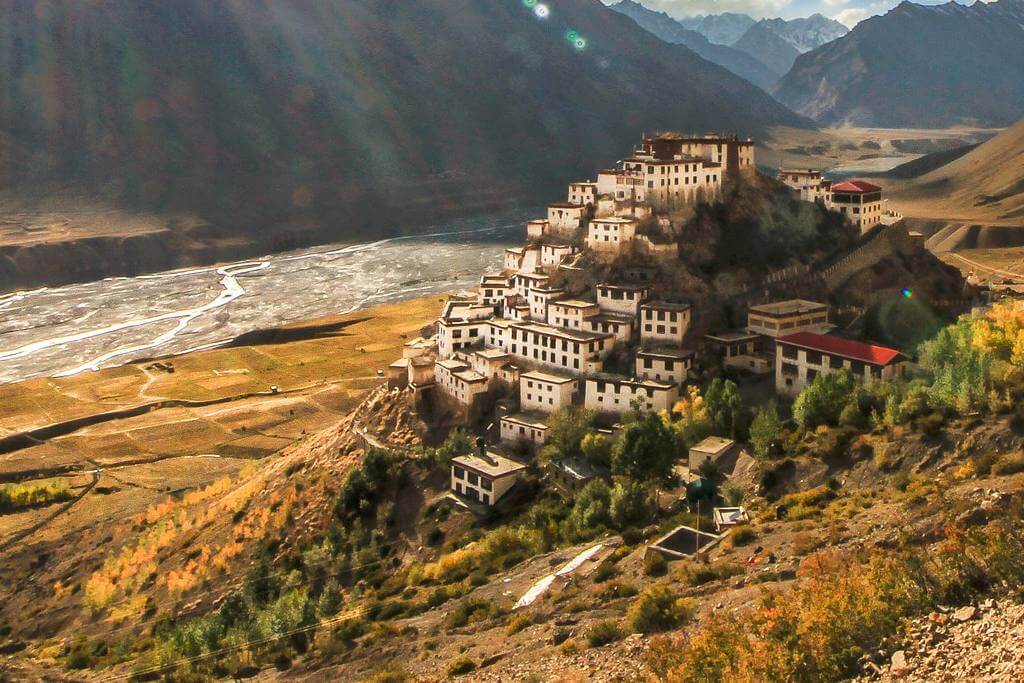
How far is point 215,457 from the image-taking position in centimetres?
5291

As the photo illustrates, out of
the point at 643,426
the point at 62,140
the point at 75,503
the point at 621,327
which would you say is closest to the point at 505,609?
the point at 643,426

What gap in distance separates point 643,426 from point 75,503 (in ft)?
96.2

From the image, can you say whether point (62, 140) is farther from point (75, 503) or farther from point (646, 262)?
point (646, 262)

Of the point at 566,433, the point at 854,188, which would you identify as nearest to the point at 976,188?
the point at 854,188

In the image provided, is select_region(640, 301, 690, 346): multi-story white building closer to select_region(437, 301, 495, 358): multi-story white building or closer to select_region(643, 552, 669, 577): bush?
select_region(437, 301, 495, 358): multi-story white building

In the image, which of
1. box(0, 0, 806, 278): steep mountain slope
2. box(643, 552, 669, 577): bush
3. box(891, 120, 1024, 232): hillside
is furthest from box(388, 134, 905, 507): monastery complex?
box(0, 0, 806, 278): steep mountain slope

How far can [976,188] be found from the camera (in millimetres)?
140000

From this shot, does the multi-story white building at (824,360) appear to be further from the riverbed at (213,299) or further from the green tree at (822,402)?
the riverbed at (213,299)

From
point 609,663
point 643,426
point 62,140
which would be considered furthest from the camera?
point 62,140

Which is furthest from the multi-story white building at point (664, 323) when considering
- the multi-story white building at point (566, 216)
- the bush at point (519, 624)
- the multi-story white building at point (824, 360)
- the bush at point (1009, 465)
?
the bush at point (519, 624)

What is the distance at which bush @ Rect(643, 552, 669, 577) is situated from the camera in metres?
23.9

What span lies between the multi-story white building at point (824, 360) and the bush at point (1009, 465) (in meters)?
10.6

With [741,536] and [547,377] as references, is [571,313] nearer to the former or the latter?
[547,377]

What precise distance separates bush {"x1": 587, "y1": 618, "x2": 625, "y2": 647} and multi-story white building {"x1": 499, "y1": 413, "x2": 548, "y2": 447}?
19.4 m
